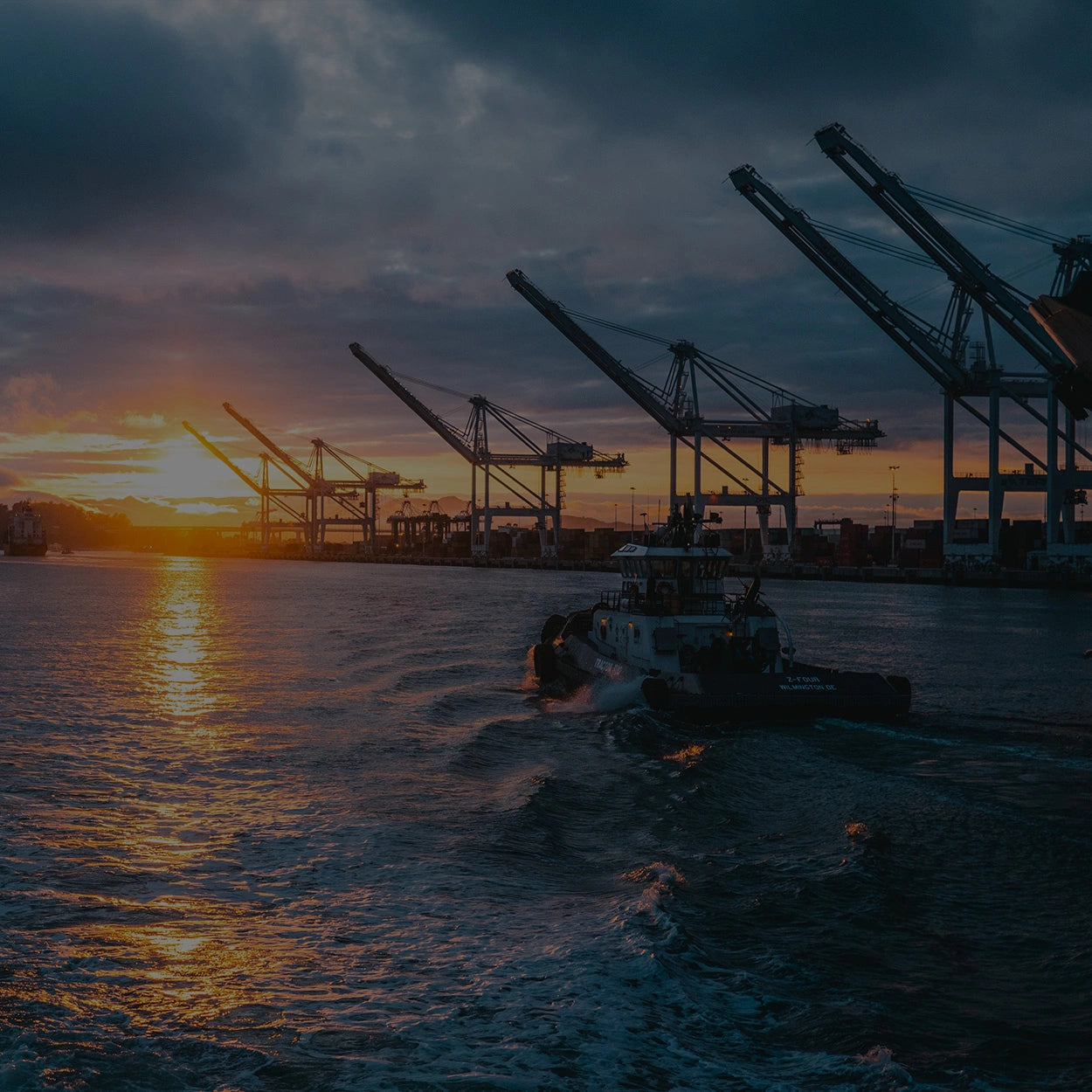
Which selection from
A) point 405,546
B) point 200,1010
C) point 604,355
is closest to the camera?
point 200,1010

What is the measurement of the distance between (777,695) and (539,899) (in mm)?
11085

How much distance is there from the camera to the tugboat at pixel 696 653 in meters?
20.3

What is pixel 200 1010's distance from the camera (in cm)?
762

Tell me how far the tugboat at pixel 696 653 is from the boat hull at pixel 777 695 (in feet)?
0.06

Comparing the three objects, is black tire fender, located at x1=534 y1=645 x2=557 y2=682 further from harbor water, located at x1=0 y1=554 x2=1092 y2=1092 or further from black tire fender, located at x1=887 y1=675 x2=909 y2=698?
black tire fender, located at x1=887 y1=675 x2=909 y2=698

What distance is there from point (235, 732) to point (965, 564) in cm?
9420

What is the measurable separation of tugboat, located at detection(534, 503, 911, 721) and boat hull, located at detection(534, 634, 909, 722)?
2cm

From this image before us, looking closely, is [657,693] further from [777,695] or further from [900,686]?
[900,686]

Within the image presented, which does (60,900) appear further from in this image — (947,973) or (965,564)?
(965,564)

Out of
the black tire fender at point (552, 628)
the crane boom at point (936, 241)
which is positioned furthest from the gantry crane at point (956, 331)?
the black tire fender at point (552, 628)

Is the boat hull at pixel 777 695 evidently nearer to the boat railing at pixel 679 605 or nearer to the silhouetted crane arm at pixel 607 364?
the boat railing at pixel 679 605

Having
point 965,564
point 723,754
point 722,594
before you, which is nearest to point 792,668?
point 722,594

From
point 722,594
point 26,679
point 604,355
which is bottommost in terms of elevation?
point 26,679

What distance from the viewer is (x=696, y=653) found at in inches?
858
